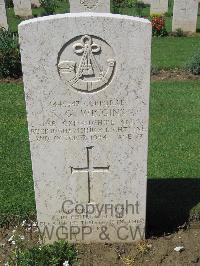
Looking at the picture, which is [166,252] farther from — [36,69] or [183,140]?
[183,140]

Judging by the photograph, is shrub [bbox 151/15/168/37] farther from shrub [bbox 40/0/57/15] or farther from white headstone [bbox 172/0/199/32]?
shrub [bbox 40/0/57/15]

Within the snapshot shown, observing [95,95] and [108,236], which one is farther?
[108,236]

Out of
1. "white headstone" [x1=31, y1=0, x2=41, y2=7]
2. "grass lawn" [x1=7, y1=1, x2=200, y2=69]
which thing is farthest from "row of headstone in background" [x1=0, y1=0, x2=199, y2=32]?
"white headstone" [x1=31, y1=0, x2=41, y2=7]

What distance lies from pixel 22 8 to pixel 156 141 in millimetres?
13246

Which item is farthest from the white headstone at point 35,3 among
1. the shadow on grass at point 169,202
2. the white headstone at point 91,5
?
the shadow on grass at point 169,202

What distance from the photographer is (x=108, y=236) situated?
4.56 metres

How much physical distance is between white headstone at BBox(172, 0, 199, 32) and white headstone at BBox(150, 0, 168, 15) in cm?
331

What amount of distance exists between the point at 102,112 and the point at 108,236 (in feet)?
4.77

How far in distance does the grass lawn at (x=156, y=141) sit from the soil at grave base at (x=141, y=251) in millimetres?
447

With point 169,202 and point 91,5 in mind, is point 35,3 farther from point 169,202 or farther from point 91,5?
point 169,202

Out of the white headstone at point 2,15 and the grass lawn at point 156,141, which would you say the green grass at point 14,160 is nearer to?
the grass lawn at point 156,141

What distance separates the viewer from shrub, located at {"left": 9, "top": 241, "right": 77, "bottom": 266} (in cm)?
388

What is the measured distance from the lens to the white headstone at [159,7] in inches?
711

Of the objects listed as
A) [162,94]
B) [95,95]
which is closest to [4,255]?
[95,95]
